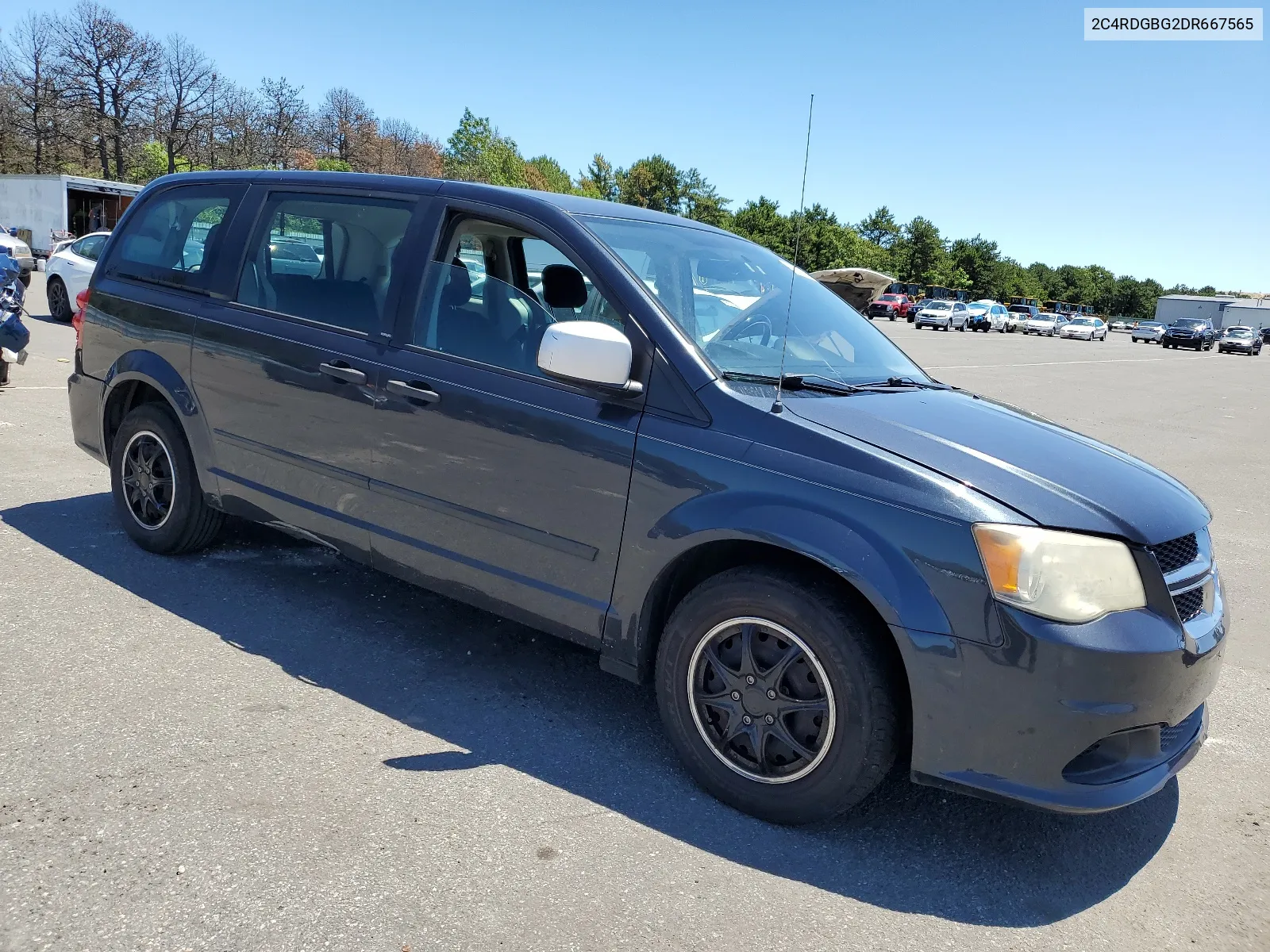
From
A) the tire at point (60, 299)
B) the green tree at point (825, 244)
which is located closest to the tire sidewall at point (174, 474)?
the tire at point (60, 299)

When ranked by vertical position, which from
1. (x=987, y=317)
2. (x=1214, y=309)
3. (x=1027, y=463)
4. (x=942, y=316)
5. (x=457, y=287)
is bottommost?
(x=1027, y=463)

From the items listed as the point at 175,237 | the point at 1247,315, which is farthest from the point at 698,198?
the point at 175,237

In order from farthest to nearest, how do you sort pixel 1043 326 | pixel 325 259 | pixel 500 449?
1. pixel 1043 326
2. pixel 325 259
3. pixel 500 449

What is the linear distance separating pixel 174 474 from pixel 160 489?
0.60 feet

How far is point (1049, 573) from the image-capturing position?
2.61 m

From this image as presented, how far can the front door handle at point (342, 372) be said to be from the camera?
3.85m

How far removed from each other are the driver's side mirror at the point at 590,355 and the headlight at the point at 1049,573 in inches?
45.5

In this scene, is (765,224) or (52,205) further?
(765,224)

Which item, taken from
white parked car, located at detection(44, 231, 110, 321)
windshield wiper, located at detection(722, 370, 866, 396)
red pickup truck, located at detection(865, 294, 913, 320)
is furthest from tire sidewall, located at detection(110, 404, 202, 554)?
red pickup truck, located at detection(865, 294, 913, 320)

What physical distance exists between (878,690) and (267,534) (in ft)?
12.3

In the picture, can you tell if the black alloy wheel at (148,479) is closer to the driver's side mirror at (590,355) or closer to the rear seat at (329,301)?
the rear seat at (329,301)

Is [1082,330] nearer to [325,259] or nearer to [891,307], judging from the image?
[891,307]

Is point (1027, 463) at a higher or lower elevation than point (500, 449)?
higher

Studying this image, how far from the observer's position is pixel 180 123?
189 feet
